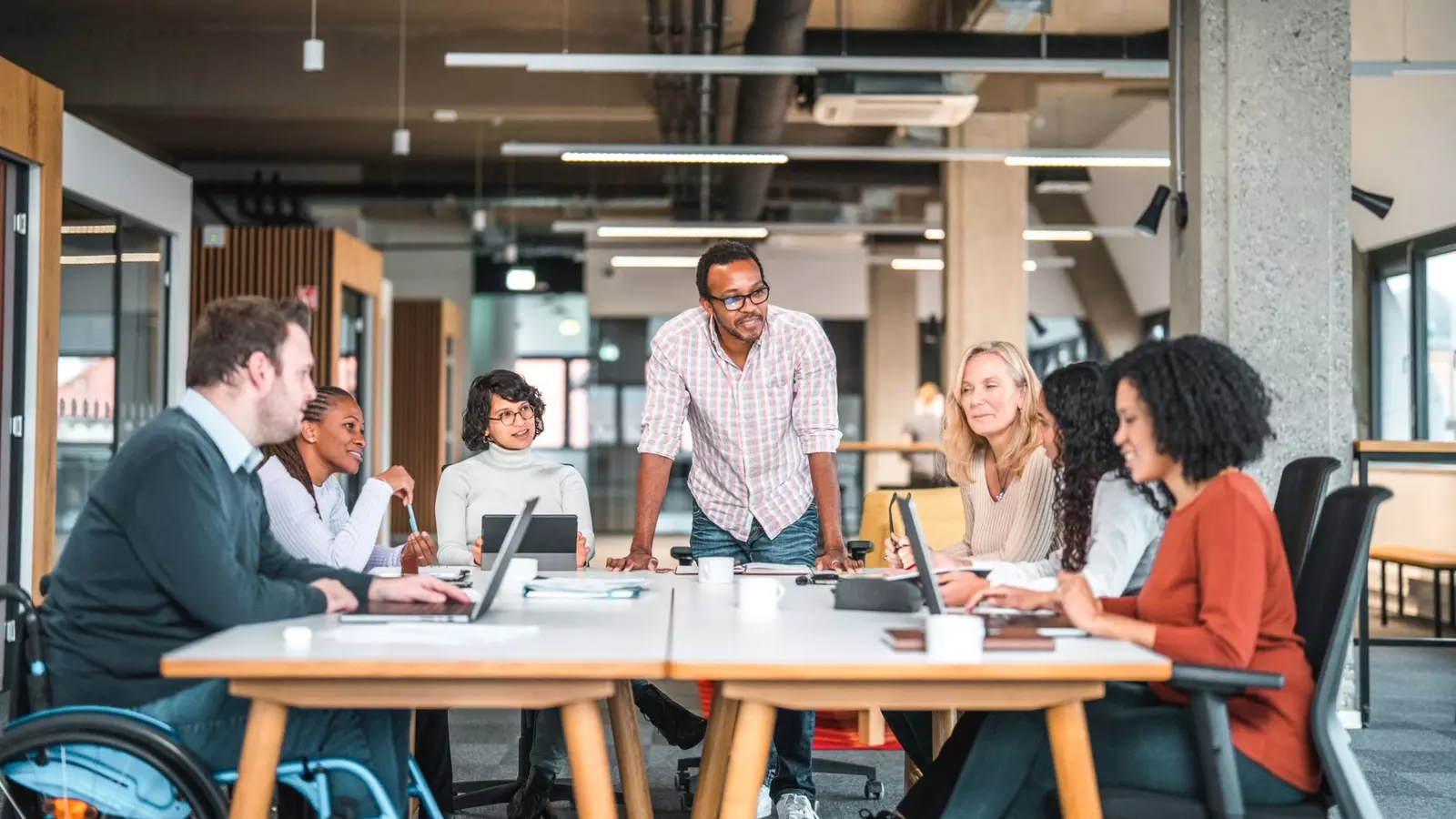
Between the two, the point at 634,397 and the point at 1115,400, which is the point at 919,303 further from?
the point at 1115,400

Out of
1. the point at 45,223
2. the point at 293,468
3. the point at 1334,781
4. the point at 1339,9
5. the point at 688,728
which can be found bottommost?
the point at 688,728

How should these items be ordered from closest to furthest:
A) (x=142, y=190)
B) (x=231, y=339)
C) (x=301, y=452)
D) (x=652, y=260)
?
(x=231, y=339)
(x=301, y=452)
(x=142, y=190)
(x=652, y=260)

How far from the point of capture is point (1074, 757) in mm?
2098

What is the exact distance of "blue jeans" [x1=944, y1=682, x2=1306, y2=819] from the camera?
2225mm

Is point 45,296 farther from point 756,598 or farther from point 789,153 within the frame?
point 756,598

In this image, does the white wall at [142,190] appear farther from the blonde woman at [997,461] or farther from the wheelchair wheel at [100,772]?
the wheelchair wheel at [100,772]

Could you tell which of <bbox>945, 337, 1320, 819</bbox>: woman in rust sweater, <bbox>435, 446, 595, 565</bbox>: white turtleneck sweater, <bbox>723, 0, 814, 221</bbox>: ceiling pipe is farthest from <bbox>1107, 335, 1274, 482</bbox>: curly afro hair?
<bbox>723, 0, 814, 221</bbox>: ceiling pipe

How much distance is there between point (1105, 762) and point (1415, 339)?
965 centimetres

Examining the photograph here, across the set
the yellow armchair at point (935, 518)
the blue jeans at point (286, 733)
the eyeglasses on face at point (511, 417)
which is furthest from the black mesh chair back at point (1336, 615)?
the yellow armchair at point (935, 518)

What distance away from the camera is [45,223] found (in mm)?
6203

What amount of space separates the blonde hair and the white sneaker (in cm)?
98

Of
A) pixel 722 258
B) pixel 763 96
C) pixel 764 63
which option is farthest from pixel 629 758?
pixel 763 96

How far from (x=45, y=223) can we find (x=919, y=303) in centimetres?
1344

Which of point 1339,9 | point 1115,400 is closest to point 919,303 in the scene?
point 1339,9
